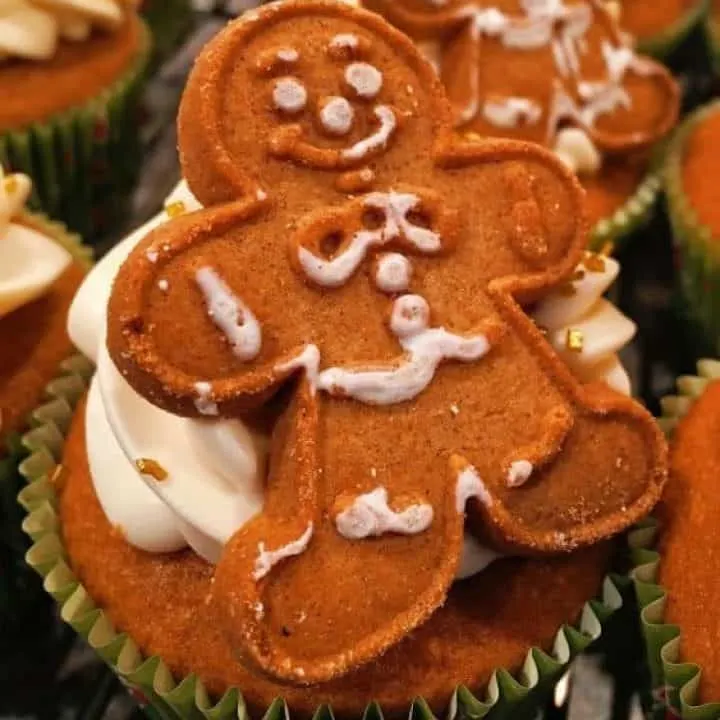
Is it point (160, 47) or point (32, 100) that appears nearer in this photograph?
point (32, 100)

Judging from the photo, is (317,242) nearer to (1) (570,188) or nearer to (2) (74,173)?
(1) (570,188)

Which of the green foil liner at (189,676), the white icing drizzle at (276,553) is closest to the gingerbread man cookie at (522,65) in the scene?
the green foil liner at (189,676)

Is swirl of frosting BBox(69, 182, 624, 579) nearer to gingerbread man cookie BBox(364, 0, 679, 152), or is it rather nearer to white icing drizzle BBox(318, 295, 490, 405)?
white icing drizzle BBox(318, 295, 490, 405)

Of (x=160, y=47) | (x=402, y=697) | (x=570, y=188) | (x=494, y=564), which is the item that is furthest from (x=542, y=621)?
(x=160, y=47)

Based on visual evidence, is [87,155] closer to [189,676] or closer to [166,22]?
[166,22]

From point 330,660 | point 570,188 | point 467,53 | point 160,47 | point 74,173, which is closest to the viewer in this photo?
point 330,660

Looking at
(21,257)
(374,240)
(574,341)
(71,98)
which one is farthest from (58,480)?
(71,98)
